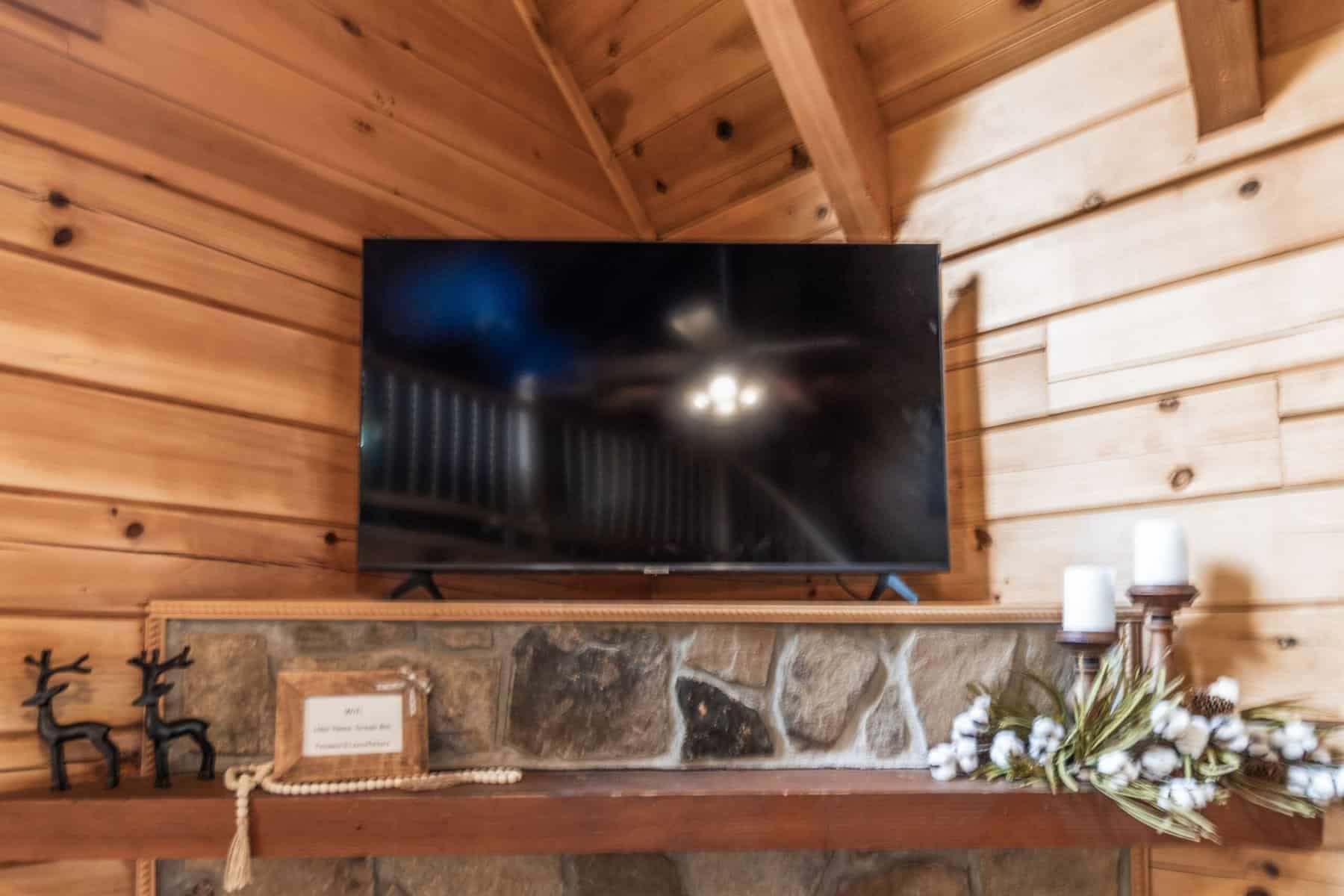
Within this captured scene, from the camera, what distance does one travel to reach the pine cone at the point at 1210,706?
4.13 feet

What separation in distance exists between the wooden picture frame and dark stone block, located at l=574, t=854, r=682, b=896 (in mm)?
345

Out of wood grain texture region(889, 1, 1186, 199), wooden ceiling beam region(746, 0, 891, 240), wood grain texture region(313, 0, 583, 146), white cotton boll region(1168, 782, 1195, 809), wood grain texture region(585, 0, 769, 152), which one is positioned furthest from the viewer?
wood grain texture region(585, 0, 769, 152)

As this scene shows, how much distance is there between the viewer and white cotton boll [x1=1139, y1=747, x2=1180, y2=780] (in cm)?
123

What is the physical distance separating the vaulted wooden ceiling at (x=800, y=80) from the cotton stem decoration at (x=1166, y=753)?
3.03ft

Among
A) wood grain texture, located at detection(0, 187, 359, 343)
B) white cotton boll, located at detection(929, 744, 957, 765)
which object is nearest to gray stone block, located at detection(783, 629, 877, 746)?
white cotton boll, located at detection(929, 744, 957, 765)

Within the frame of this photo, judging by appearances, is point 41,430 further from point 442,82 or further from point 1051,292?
point 1051,292

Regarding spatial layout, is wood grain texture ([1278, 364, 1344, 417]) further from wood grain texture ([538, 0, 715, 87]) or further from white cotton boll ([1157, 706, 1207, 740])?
wood grain texture ([538, 0, 715, 87])

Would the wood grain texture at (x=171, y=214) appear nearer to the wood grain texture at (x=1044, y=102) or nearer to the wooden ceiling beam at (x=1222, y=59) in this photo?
the wood grain texture at (x=1044, y=102)

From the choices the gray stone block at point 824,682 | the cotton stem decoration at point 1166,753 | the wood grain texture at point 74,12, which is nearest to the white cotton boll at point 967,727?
the cotton stem decoration at point 1166,753

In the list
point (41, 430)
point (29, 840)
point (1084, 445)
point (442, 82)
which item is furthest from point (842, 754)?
point (442, 82)

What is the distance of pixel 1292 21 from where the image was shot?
135cm

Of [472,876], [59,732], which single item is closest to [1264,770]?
[472,876]

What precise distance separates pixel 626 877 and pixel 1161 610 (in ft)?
3.14

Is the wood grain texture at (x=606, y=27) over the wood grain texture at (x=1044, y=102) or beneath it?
over
